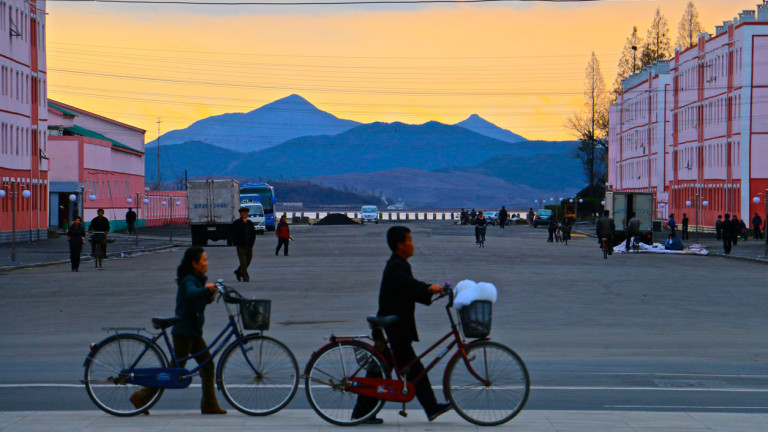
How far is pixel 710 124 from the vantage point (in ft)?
269

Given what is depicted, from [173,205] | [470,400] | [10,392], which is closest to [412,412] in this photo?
[470,400]

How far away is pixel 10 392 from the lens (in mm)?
11023

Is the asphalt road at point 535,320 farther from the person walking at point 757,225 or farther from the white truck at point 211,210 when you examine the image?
the person walking at point 757,225

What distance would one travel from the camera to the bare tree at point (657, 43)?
420ft

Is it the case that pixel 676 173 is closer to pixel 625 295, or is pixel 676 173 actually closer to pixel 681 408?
pixel 625 295

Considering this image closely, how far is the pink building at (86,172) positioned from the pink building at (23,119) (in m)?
5.19

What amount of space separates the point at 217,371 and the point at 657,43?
125591mm

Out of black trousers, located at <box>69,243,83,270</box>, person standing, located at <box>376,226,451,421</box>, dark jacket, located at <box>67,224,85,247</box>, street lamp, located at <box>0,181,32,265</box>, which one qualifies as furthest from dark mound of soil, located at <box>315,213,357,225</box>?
person standing, located at <box>376,226,451,421</box>

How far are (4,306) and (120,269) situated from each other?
13.3m

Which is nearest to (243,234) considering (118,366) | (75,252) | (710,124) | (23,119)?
(75,252)

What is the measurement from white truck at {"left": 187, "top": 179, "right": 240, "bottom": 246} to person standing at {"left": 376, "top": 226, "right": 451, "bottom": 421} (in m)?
49.0

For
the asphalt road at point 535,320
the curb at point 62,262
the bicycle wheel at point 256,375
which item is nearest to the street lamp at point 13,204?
the curb at point 62,262

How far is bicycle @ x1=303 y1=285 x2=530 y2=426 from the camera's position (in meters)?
9.09

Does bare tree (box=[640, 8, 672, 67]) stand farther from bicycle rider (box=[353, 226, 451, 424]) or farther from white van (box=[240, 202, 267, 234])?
bicycle rider (box=[353, 226, 451, 424])
